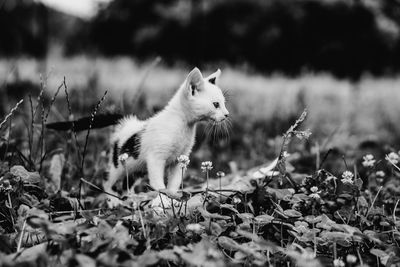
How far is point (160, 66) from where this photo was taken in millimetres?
11023

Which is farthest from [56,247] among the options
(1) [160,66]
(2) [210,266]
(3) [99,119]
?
(1) [160,66]

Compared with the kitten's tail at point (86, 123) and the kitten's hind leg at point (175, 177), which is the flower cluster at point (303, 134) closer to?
the kitten's hind leg at point (175, 177)

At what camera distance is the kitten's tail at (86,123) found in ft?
6.80

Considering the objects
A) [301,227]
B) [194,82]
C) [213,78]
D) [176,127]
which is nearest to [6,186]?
[176,127]

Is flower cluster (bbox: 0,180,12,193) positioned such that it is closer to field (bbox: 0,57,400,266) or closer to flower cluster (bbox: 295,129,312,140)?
field (bbox: 0,57,400,266)

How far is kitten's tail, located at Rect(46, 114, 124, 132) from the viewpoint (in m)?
2.07

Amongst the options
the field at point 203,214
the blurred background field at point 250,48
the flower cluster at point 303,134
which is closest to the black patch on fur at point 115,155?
the field at point 203,214

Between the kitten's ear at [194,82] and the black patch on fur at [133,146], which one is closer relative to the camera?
the kitten's ear at [194,82]

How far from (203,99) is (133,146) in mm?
404

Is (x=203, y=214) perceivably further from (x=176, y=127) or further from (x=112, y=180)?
(x=112, y=180)

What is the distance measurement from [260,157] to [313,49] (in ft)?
30.7

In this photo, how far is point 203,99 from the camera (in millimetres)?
1877

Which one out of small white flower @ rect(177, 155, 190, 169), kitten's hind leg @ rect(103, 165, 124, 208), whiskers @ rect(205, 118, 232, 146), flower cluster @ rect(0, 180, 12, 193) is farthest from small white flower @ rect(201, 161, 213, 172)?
flower cluster @ rect(0, 180, 12, 193)

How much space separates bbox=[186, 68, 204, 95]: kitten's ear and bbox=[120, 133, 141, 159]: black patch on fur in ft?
1.10
